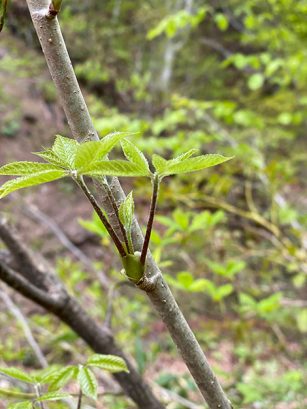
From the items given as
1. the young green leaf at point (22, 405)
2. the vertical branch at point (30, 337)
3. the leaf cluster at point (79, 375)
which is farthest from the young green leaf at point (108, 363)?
the vertical branch at point (30, 337)

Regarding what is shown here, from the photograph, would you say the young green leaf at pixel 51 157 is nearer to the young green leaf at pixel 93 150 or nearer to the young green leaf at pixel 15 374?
the young green leaf at pixel 93 150

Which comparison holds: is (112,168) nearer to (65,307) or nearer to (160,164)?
(160,164)

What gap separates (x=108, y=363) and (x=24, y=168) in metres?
0.32

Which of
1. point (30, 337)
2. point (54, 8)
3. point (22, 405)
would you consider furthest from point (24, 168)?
point (30, 337)

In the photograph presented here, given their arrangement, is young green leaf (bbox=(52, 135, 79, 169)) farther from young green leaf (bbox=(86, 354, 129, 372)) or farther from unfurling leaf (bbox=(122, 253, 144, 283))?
young green leaf (bbox=(86, 354, 129, 372))

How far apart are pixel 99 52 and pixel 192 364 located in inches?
286

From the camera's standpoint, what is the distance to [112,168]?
306mm

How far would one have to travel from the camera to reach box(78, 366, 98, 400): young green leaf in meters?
0.49

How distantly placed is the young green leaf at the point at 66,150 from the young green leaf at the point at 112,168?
0.02 meters

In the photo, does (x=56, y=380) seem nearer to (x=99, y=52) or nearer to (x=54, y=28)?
(x=54, y=28)

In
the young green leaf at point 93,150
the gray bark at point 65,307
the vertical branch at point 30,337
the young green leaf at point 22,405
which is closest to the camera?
the young green leaf at point 93,150

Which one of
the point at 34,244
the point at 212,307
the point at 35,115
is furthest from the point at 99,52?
the point at 212,307

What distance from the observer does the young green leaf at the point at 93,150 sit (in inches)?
11.7

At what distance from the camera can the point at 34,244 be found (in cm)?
440
